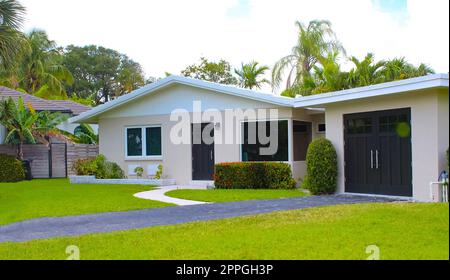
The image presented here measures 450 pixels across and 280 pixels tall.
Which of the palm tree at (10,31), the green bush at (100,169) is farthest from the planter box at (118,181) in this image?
the palm tree at (10,31)

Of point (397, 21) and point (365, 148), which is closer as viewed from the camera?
point (397, 21)

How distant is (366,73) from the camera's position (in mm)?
24375

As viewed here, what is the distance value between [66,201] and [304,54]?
2282 cm

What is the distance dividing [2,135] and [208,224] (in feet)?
70.8

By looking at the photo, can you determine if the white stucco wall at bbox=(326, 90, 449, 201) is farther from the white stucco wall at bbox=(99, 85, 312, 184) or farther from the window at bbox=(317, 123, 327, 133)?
the white stucco wall at bbox=(99, 85, 312, 184)

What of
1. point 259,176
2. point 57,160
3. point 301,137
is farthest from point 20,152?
point 301,137

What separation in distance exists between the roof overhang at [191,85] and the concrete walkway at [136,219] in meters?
5.52

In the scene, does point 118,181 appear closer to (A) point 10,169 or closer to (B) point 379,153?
(A) point 10,169

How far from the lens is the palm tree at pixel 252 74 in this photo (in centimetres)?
3338

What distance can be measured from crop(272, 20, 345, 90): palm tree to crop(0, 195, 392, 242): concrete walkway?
20.8 metres
